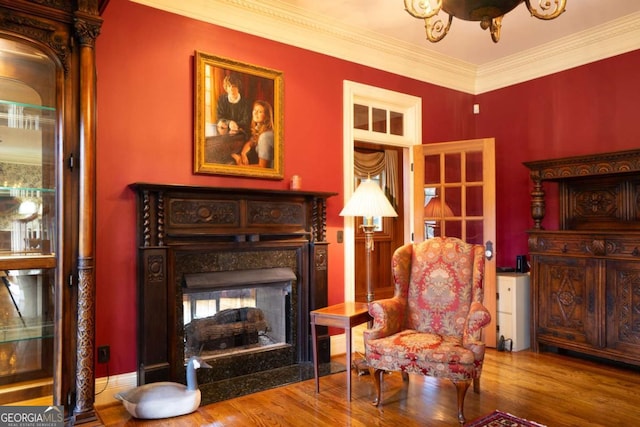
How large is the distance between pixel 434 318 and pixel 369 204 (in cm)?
97

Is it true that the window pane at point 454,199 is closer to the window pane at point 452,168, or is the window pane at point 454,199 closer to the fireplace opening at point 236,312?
the window pane at point 452,168

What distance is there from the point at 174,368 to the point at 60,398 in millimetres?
844

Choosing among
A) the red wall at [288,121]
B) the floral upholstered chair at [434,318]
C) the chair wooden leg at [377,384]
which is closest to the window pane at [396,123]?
the red wall at [288,121]

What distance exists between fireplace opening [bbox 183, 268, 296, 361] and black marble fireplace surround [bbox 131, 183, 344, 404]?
0.05 m

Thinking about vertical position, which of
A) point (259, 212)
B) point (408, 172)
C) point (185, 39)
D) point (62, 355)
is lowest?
point (62, 355)

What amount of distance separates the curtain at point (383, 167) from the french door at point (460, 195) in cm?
215

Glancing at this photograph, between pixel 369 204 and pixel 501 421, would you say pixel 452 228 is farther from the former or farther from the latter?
pixel 501 421

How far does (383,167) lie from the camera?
23.0 feet

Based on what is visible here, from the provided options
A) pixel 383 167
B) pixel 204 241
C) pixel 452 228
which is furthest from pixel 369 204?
pixel 383 167

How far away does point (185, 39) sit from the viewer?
3.31 m

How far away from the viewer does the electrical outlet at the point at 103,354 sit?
2.95 meters

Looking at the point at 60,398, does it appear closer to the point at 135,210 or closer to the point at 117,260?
the point at 117,260

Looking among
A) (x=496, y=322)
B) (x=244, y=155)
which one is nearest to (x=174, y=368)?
(x=244, y=155)

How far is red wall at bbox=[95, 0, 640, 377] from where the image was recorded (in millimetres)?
3008
